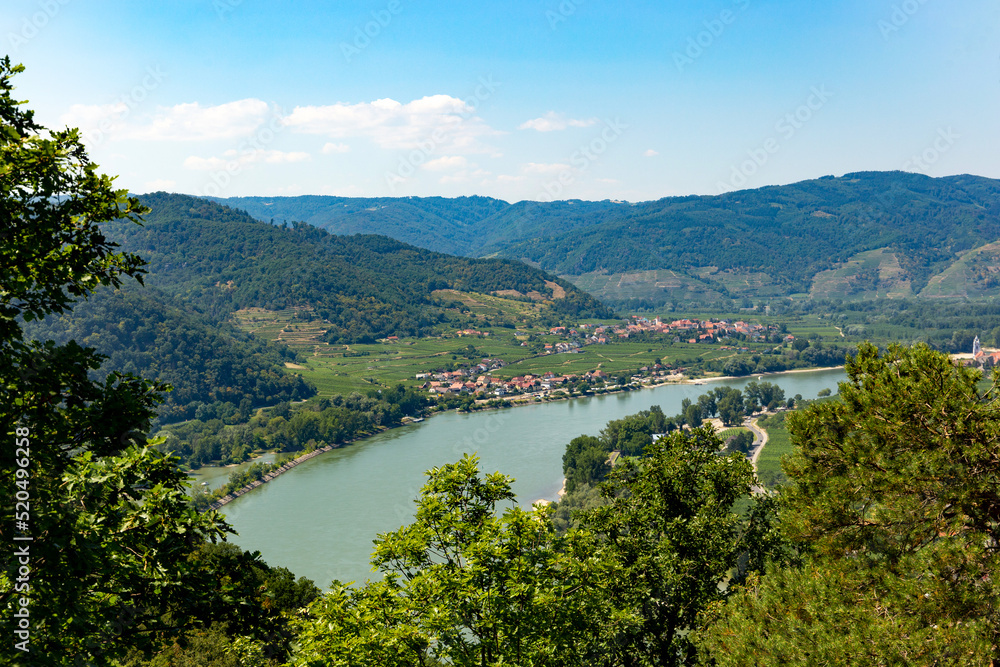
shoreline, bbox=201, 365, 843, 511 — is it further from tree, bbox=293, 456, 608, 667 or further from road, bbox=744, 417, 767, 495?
road, bbox=744, 417, 767, 495

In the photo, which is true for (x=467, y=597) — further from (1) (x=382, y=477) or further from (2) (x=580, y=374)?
(2) (x=580, y=374)

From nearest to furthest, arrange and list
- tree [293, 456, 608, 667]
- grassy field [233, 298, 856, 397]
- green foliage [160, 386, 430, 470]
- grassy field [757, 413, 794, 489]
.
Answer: tree [293, 456, 608, 667] < grassy field [757, 413, 794, 489] < green foliage [160, 386, 430, 470] < grassy field [233, 298, 856, 397]

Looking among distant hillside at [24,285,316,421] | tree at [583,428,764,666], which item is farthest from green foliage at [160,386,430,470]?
A: tree at [583,428,764,666]

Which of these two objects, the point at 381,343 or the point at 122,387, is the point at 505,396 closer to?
the point at 381,343

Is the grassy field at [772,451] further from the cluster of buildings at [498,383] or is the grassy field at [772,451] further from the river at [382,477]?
the cluster of buildings at [498,383]

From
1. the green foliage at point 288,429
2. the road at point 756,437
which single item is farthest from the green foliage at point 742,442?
the green foliage at point 288,429

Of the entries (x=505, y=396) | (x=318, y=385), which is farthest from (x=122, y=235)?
(x=505, y=396)
